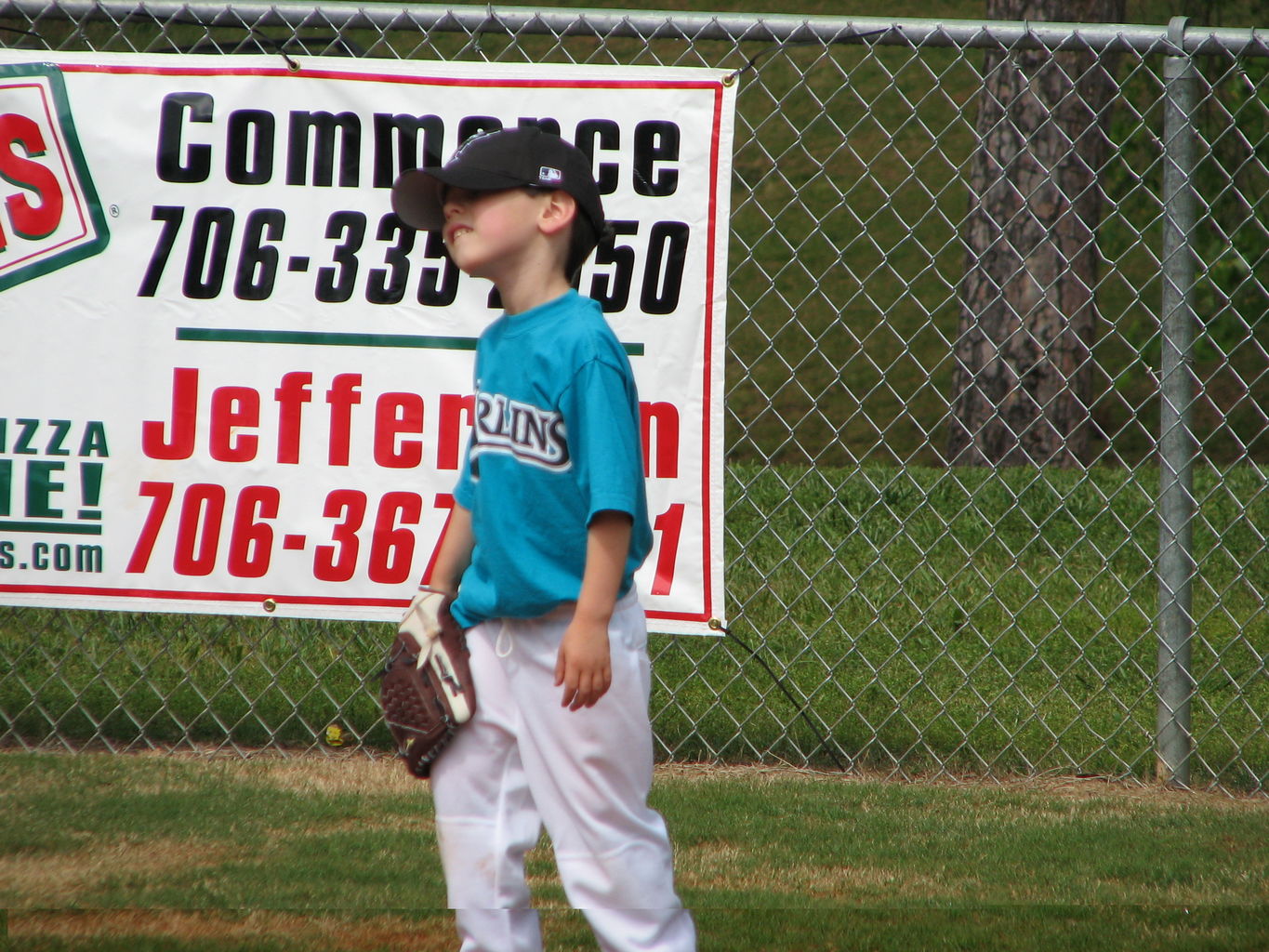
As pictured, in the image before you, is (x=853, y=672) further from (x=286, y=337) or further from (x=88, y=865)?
(x=88, y=865)

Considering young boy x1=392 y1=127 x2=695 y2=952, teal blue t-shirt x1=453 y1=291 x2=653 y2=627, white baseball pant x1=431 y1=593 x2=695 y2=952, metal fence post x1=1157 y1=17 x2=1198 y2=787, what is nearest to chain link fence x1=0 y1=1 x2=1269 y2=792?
metal fence post x1=1157 y1=17 x2=1198 y2=787

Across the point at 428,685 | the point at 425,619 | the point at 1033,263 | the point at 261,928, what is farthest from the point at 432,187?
the point at 1033,263

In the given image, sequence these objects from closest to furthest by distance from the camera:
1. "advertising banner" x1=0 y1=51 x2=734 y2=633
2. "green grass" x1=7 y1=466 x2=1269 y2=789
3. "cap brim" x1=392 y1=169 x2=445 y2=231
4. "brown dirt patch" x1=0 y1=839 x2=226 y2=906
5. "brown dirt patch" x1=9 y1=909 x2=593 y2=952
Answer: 1. "cap brim" x1=392 y1=169 x2=445 y2=231
2. "brown dirt patch" x1=9 y1=909 x2=593 y2=952
3. "brown dirt patch" x1=0 y1=839 x2=226 y2=906
4. "advertising banner" x1=0 y1=51 x2=734 y2=633
5. "green grass" x1=7 y1=466 x2=1269 y2=789

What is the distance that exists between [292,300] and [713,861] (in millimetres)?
1652

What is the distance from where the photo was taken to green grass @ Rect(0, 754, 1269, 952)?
261 cm

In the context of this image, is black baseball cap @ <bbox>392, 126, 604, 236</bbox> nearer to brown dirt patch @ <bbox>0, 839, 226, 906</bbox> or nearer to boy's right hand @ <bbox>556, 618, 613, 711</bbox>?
boy's right hand @ <bbox>556, 618, 613, 711</bbox>

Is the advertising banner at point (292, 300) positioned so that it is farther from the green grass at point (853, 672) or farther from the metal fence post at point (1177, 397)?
the metal fence post at point (1177, 397)

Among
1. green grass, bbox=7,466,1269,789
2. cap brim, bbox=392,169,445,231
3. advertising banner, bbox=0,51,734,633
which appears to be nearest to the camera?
cap brim, bbox=392,169,445,231

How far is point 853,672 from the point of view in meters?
4.32

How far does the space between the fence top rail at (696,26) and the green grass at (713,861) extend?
6.19 ft

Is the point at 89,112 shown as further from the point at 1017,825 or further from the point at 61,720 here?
the point at 1017,825

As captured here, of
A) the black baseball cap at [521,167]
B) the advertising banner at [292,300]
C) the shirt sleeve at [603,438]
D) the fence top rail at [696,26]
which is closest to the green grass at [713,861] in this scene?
the advertising banner at [292,300]

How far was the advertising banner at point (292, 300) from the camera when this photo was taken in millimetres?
3170

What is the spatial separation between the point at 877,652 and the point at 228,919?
251 centimetres
